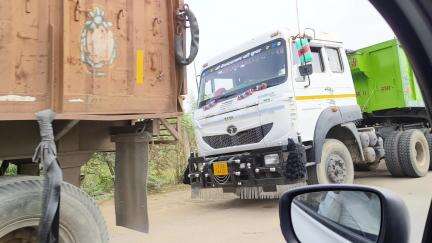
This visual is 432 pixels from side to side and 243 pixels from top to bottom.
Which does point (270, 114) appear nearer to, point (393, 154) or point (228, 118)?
point (228, 118)

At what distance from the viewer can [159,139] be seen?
494 centimetres

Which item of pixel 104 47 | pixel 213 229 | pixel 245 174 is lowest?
pixel 213 229

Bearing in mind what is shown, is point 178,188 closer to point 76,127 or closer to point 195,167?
point 195,167

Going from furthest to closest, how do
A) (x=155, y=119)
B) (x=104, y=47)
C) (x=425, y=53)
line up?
(x=155, y=119) < (x=104, y=47) < (x=425, y=53)

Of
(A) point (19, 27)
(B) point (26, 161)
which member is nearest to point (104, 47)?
(A) point (19, 27)

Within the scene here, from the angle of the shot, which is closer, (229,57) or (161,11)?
(161,11)

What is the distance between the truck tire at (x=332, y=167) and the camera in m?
6.96

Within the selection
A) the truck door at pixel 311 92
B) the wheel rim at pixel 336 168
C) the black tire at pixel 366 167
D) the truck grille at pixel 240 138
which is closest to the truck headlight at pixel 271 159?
the truck grille at pixel 240 138

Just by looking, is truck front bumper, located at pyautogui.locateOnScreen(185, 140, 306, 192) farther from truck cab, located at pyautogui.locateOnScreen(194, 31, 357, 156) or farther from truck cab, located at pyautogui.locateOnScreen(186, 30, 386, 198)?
truck cab, located at pyautogui.locateOnScreen(194, 31, 357, 156)

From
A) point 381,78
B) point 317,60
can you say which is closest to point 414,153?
point 381,78

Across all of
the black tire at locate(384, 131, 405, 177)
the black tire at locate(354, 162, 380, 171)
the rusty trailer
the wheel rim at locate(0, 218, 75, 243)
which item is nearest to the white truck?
the black tire at locate(384, 131, 405, 177)

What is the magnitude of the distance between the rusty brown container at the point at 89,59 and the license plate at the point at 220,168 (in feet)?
9.86

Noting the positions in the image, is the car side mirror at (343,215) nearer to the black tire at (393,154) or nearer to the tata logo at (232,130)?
the tata logo at (232,130)

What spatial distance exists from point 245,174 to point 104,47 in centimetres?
377
